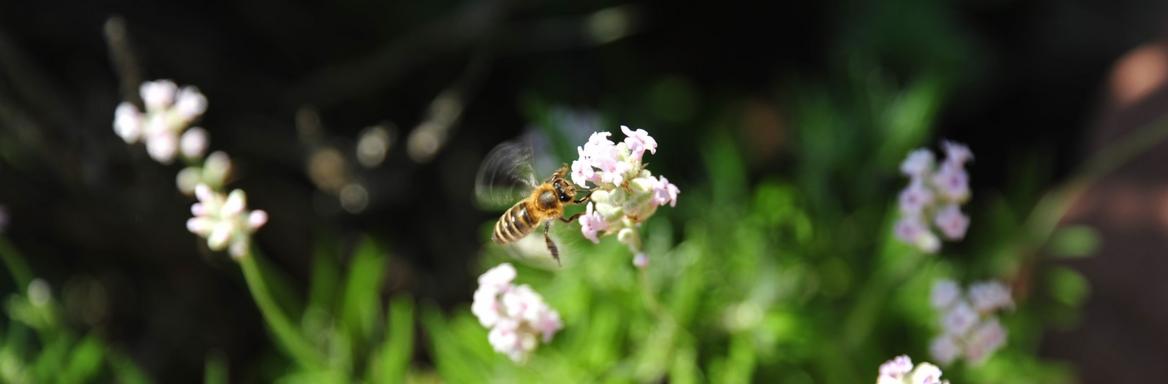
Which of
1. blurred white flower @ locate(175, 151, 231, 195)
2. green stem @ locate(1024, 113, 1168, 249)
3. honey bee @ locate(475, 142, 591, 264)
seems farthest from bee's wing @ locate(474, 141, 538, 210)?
green stem @ locate(1024, 113, 1168, 249)

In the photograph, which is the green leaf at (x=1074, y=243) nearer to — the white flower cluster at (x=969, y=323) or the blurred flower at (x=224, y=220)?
the white flower cluster at (x=969, y=323)

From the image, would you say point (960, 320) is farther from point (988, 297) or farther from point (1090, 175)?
point (1090, 175)

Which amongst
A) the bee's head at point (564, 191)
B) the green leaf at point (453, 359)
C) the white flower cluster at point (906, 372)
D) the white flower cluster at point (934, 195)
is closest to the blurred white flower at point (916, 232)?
the white flower cluster at point (934, 195)

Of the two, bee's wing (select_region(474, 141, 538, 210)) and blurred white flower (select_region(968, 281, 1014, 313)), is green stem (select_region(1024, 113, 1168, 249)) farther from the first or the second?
bee's wing (select_region(474, 141, 538, 210))

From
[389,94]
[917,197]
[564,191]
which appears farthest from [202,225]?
[389,94]

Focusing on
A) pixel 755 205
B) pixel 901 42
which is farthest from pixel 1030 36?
pixel 755 205
